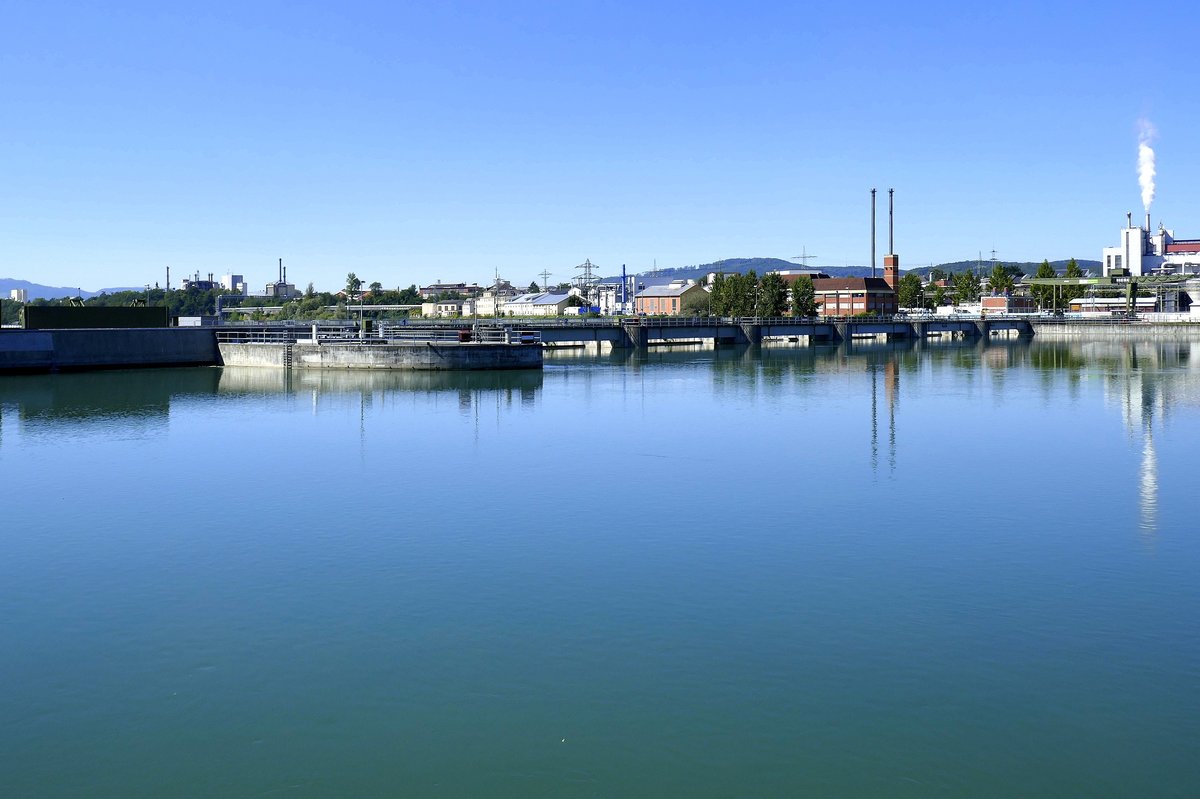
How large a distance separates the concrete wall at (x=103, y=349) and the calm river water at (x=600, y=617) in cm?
2973

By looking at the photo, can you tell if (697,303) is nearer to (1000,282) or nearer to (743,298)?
(743,298)

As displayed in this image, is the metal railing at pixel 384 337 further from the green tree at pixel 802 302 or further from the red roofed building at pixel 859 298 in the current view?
the red roofed building at pixel 859 298

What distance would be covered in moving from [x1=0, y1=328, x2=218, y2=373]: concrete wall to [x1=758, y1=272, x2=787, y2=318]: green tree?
84203 millimetres

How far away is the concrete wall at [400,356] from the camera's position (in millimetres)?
64750

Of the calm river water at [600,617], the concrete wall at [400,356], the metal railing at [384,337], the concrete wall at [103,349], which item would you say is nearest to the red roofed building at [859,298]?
the metal railing at [384,337]

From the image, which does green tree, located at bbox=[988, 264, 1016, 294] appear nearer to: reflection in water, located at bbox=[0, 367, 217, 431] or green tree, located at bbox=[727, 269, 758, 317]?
green tree, located at bbox=[727, 269, 758, 317]

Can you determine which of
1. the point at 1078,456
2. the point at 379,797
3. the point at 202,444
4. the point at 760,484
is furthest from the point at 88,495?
the point at 1078,456

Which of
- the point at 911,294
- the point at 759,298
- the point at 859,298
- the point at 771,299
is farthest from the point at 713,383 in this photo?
the point at 911,294

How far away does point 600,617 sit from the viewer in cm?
1620

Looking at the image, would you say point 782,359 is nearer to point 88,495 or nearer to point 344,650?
point 88,495

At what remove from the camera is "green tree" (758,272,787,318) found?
141125mm

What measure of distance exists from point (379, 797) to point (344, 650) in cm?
443

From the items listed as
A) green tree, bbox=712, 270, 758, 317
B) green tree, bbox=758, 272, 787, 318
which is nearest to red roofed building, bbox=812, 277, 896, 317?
green tree, bbox=712, 270, 758, 317

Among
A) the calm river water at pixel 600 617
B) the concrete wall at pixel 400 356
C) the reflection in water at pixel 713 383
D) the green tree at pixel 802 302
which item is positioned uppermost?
the green tree at pixel 802 302
